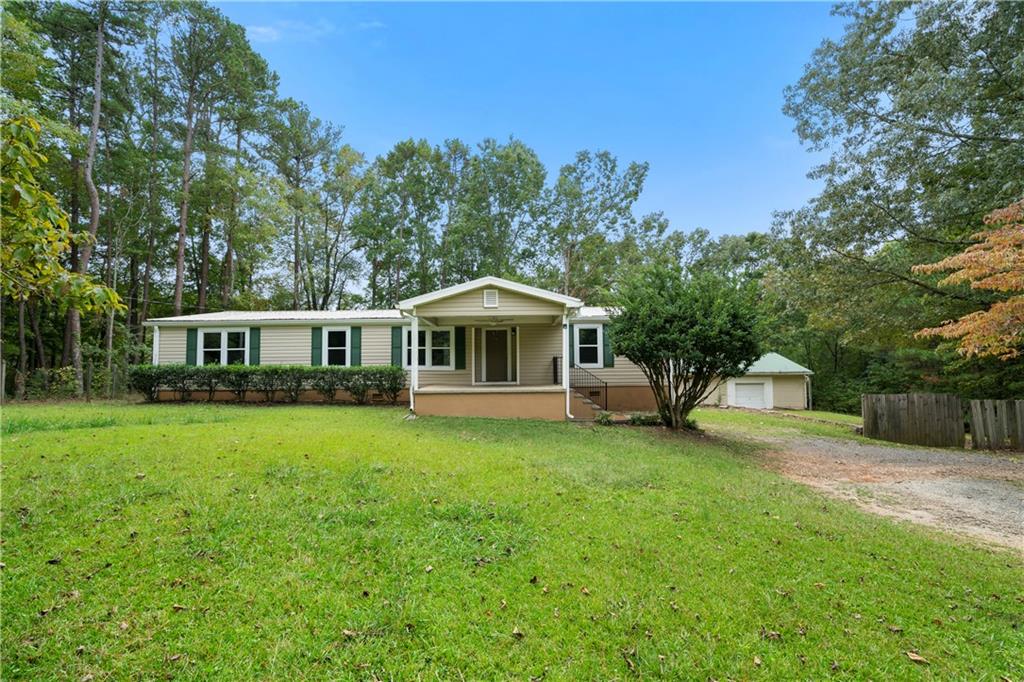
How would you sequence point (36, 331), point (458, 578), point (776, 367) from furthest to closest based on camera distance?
point (776, 367) → point (36, 331) → point (458, 578)

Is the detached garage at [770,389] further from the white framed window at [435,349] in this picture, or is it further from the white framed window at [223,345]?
the white framed window at [223,345]

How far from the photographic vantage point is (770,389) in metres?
22.6

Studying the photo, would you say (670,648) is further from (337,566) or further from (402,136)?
(402,136)

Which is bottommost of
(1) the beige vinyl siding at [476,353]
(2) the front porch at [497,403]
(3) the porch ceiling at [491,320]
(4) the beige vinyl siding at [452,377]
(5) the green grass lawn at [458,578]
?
(5) the green grass lawn at [458,578]

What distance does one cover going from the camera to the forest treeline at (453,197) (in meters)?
10.9

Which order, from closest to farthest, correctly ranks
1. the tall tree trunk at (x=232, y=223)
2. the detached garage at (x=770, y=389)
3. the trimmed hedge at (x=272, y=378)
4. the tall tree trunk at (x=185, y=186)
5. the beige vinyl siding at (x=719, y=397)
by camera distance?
the trimmed hedge at (x=272, y=378), the tall tree trunk at (x=185, y=186), the beige vinyl siding at (x=719, y=397), the tall tree trunk at (x=232, y=223), the detached garage at (x=770, y=389)

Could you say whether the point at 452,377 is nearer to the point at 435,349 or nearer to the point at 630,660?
the point at 435,349

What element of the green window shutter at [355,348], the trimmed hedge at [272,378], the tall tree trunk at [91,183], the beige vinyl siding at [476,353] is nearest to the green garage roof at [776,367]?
the beige vinyl siding at [476,353]

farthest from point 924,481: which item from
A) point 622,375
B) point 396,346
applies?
point 396,346

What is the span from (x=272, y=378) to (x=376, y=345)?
3156 millimetres

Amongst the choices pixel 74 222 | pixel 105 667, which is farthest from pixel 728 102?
pixel 74 222

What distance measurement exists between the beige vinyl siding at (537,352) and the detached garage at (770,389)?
39.3 ft

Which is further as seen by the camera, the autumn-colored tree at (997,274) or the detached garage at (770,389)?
the detached garage at (770,389)

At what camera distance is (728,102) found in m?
14.0
